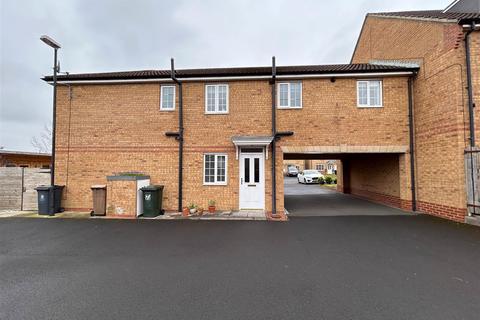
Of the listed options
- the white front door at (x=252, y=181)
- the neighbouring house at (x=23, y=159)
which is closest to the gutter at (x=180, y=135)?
the white front door at (x=252, y=181)

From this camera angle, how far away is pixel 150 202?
339 inches

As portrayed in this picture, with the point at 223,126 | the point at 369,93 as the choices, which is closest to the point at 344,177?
the point at 369,93

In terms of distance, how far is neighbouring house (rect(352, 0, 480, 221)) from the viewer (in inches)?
287

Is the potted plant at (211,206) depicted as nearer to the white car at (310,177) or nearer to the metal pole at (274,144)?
the metal pole at (274,144)

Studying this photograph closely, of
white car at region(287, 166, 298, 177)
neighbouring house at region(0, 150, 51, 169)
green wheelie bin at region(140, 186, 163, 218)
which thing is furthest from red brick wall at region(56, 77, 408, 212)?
white car at region(287, 166, 298, 177)

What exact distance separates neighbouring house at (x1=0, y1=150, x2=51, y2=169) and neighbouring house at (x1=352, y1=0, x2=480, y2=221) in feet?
77.9

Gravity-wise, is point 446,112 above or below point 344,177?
above

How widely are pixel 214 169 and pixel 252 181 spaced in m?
1.65

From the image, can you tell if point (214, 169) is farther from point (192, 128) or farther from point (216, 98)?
point (216, 98)

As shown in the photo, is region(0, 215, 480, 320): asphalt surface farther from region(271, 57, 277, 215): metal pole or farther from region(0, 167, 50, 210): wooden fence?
region(0, 167, 50, 210): wooden fence

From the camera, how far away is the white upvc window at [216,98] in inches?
377

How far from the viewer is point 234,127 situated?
942cm

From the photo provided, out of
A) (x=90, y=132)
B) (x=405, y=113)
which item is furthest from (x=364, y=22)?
(x=90, y=132)

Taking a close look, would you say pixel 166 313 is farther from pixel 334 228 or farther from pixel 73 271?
pixel 334 228
